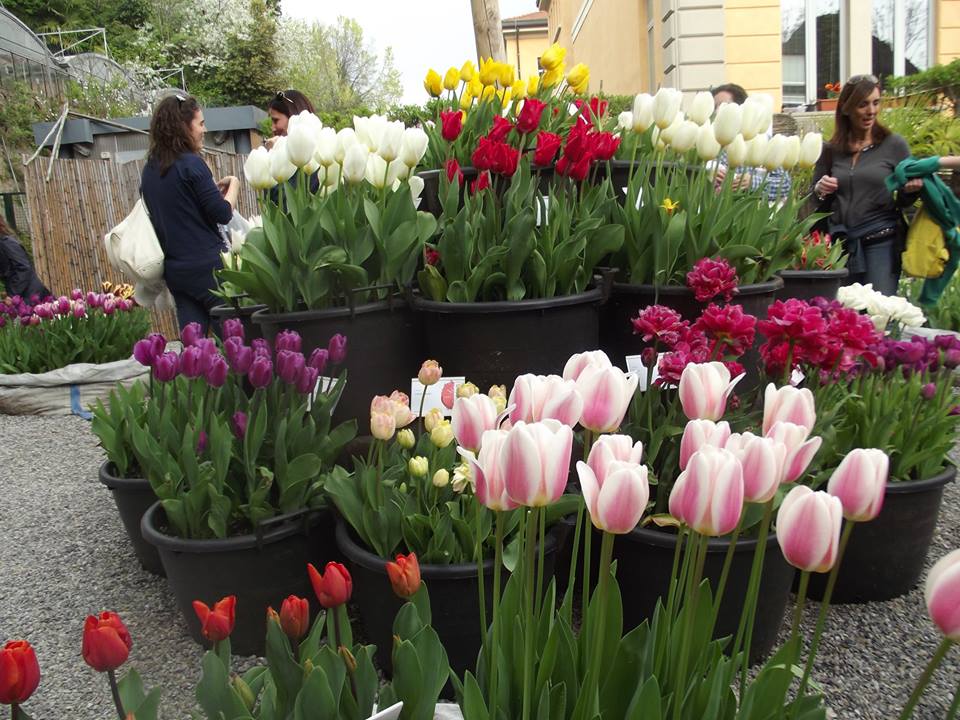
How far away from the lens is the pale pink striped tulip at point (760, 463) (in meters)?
0.87

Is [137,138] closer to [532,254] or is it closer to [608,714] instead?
[532,254]

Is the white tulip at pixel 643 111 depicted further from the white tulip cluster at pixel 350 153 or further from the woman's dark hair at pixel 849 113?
the woman's dark hair at pixel 849 113

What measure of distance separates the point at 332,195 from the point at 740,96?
3.15 m

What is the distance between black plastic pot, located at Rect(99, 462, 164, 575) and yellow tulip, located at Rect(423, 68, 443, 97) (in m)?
1.76

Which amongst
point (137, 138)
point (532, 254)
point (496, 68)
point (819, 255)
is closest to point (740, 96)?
point (819, 255)

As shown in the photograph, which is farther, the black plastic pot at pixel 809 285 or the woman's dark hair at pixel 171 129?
the woman's dark hair at pixel 171 129

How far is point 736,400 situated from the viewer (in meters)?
2.09

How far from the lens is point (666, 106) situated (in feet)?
8.92

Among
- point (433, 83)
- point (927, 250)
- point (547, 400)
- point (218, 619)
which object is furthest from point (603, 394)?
point (927, 250)

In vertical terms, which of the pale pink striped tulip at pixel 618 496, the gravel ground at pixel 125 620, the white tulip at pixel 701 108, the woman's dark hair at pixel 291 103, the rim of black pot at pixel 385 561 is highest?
the woman's dark hair at pixel 291 103

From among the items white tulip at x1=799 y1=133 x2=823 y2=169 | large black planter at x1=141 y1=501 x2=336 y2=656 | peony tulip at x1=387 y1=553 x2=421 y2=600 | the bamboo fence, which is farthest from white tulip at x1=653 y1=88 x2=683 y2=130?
the bamboo fence

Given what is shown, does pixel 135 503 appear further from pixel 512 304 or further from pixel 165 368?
pixel 512 304

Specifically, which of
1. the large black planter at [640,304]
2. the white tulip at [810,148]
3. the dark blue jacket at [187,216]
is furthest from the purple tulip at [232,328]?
the white tulip at [810,148]

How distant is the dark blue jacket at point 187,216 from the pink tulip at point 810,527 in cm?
346
